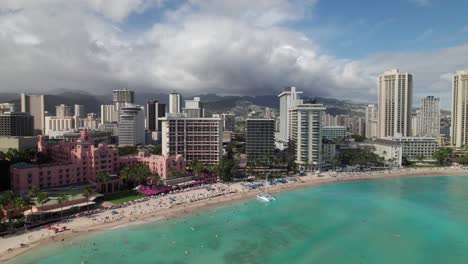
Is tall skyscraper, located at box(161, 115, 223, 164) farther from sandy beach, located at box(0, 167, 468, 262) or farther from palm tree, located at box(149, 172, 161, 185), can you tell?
palm tree, located at box(149, 172, 161, 185)

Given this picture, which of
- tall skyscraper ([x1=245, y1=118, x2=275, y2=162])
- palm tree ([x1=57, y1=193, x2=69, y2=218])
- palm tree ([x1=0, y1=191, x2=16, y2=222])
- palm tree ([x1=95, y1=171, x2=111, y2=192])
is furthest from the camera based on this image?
tall skyscraper ([x1=245, y1=118, x2=275, y2=162])

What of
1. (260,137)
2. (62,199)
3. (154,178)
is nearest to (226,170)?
(154,178)

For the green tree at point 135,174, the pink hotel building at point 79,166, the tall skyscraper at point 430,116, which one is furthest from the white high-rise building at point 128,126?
the tall skyscraper at point 430,116

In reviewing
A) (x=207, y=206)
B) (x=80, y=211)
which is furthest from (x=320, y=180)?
(x=80, y=211)

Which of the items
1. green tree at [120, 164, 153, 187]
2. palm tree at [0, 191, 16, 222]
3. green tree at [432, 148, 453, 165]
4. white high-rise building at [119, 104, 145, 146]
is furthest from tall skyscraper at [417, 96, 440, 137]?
palm tree at [0, 191, 16, 222]

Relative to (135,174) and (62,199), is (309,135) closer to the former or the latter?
(135,174)

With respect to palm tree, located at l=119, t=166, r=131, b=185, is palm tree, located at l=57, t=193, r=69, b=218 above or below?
below

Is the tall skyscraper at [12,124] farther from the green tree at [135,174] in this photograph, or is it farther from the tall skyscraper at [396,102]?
the tall skyscraper at [396,102]
